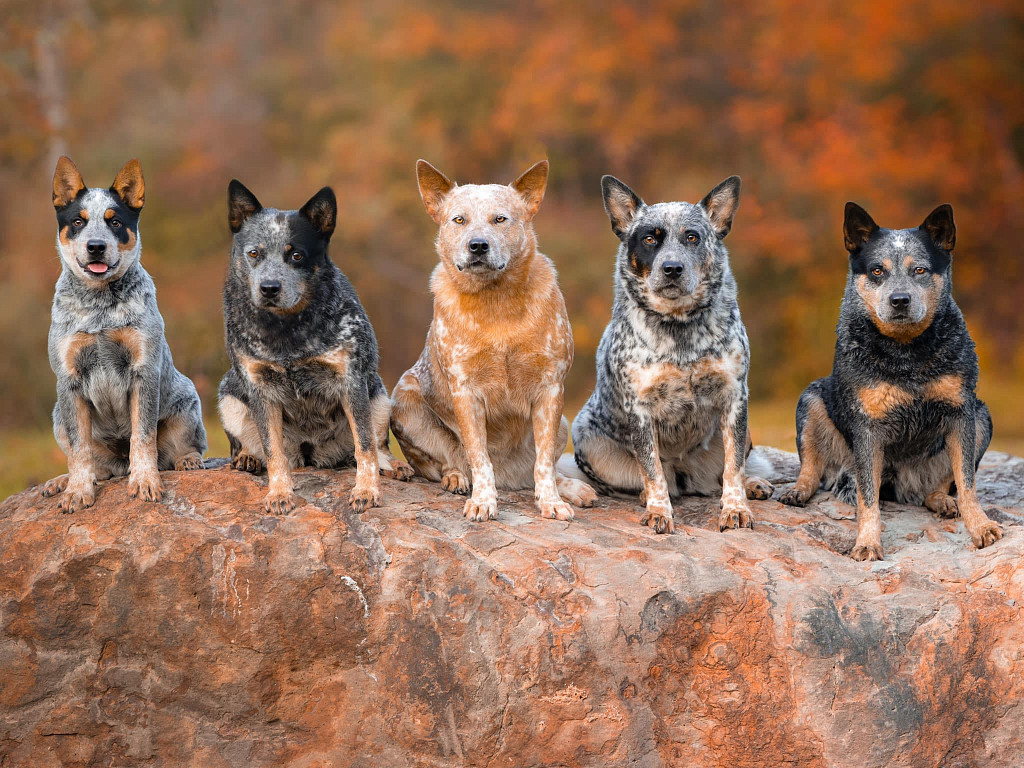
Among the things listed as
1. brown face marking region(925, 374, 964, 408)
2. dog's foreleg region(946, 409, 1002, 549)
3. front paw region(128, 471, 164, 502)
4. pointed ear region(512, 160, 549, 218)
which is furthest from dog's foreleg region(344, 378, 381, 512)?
dog's foreleg region(946, 409, 1002, 549)

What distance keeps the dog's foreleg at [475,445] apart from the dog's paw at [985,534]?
7.97ft

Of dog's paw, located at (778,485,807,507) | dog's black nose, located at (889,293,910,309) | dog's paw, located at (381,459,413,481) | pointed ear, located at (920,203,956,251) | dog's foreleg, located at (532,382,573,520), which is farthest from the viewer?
dog's paw, located at (381,459,413,481)

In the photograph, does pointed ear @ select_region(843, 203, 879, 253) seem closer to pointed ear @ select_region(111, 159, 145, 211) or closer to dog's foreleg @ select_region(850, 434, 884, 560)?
dog's foreleg @ select_region(850, 434, 884, 560)

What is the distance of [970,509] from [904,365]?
0.80m

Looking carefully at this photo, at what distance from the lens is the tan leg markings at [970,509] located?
199 inches

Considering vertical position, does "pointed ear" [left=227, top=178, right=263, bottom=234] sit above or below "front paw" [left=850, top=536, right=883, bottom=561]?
above

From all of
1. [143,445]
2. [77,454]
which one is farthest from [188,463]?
[77,454]

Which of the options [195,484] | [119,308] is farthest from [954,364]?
[119,308]

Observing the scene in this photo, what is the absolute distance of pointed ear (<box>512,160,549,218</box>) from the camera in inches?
217

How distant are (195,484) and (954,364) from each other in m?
4.04

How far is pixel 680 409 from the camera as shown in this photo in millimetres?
5414

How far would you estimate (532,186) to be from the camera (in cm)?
557

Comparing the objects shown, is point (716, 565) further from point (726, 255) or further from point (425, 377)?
point (425, 377)

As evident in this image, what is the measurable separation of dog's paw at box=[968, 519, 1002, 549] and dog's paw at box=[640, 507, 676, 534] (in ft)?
4.91
